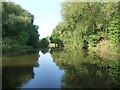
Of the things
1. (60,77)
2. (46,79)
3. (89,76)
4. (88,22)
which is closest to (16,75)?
(46,79)

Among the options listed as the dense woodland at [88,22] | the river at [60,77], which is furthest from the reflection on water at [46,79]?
the dense woodland at [88,22]

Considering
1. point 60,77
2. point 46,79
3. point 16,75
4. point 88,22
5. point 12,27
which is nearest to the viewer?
point 46,79

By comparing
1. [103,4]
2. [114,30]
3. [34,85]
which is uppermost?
[103,4]

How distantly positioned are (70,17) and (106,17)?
8065 millimetres

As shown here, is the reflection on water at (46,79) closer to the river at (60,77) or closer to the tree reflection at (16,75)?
the river at (60,77)

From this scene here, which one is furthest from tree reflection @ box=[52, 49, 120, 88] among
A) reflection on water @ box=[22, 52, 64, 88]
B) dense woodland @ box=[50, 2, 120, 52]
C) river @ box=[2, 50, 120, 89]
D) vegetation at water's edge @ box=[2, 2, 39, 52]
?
dense woodland @ box=[50, 2, 120, 52]

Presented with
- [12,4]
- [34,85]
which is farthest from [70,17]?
[34,85]

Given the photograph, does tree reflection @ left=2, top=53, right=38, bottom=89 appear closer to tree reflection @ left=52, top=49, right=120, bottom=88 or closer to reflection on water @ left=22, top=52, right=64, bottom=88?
reflection on water @ left=22, top=52, right=64, bottom=88

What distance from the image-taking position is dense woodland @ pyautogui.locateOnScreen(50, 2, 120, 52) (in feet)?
143

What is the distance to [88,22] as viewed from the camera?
1900 inches

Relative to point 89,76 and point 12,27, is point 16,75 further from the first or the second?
point 12,27

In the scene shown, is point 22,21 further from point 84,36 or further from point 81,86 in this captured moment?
point 81,86

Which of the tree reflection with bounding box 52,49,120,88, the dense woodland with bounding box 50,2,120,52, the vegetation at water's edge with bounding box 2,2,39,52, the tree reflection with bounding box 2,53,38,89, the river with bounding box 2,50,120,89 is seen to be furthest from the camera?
the dense woodland with bounding box 50,2,120,52

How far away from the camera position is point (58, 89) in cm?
959
